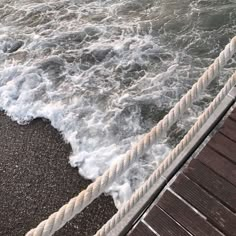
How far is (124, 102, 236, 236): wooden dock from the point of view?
9.11 feet

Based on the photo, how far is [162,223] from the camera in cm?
283

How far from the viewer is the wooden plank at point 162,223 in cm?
277

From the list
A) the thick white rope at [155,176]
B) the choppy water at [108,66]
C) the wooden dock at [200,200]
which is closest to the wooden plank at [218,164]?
the wooden dock at [200,200]

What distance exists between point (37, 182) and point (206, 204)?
2416mm

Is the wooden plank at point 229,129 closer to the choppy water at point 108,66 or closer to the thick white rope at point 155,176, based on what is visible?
the thick white rope at point 155,176

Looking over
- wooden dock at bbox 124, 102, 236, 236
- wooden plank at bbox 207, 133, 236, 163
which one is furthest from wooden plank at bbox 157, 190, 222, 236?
wooden plank at bbox 207, 133, 236, 163

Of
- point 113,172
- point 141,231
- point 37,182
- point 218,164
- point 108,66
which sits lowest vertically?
point 37,182

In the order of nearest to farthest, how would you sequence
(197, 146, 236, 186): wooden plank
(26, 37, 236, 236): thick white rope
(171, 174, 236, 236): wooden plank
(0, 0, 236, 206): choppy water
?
(26, 37, 236, 236): thick white rope < (171, 174, 236, 236): wooden plank < (197, 146, 236, 186): wooden plank < (0, 0, 236, 206): choppy water

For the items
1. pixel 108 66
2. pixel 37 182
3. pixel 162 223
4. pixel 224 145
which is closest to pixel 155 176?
pixel 162 223

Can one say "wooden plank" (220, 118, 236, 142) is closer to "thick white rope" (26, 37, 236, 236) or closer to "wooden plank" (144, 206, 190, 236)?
"thick white rope" (26, 37, 236, 236)

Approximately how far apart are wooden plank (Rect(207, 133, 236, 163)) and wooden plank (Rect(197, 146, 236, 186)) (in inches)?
1.6

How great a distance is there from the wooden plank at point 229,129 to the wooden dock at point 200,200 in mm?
82

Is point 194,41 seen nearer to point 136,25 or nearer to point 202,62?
point 202,62

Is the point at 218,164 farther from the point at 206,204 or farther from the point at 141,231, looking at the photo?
the point at 141,231
